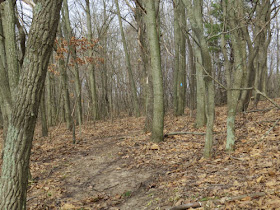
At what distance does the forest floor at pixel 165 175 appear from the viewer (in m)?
3.41

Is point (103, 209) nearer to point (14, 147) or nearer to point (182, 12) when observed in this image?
point (14, 147)

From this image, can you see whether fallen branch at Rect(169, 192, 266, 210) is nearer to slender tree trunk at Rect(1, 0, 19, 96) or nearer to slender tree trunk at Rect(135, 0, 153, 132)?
slender tree trunk at Rect(1, 0, 19, 96)

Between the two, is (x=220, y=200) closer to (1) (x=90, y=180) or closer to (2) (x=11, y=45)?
(1) (x=90, y=180)

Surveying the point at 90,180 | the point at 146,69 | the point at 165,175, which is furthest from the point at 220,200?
the point at 146,69

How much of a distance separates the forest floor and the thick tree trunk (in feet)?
4.84

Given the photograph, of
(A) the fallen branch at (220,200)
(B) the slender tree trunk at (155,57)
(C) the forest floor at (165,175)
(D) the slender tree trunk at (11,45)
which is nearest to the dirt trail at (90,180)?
(C) the forest floor at (165,175)

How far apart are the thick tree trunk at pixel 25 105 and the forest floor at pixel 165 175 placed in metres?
1.47

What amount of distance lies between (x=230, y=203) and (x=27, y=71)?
318cm

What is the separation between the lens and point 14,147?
9.99 ft

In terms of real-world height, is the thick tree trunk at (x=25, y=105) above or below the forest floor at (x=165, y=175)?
above

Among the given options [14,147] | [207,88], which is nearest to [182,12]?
[207,88]

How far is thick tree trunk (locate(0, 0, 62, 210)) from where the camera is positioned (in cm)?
303

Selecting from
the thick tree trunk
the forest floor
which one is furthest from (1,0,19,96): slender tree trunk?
the thick tree trunk

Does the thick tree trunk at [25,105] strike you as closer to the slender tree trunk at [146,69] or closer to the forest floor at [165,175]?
the forest floor at [165,175]
